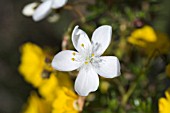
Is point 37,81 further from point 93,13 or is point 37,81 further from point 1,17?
point 1,17

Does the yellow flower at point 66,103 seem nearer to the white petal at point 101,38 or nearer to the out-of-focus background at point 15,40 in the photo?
the white petal at point 101,38

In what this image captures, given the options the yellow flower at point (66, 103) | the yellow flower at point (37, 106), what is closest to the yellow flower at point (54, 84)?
the yellow flower at point (37, 106)

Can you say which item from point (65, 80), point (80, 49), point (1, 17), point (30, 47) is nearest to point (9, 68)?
point (1, 17)

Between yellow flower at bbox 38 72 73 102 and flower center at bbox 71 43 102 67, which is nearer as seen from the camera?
flower center at bbox 71 43 102 67

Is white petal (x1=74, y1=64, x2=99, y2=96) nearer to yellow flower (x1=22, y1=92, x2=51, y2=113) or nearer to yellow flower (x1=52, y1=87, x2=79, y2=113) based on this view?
yellow flower (x1=52, y1=87, x2=79, y2=113)

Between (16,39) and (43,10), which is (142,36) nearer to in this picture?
(43,10)

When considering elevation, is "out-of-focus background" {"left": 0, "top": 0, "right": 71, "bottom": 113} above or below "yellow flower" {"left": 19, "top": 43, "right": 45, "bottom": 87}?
below

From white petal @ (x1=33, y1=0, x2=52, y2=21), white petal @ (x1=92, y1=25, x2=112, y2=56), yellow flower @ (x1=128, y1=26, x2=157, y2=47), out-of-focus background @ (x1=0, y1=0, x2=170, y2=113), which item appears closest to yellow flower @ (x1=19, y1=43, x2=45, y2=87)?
white petal @ (x1=33, y1=0, x2=52, y2=21)
